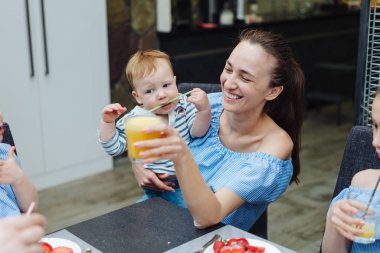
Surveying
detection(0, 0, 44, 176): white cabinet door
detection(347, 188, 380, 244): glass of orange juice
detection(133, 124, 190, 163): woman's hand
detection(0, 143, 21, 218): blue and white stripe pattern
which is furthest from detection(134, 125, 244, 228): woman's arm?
detection(0, 0, 44, 176): white cabinet door

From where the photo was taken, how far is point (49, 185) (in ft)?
12.7

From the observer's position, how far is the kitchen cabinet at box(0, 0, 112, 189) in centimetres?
346

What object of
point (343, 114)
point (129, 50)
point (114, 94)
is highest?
point (129, 50)

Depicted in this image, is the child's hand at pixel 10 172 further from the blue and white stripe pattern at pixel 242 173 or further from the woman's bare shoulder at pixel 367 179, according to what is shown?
Answer: the woman's bare shoulder at pixel 367 179

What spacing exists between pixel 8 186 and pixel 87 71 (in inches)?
88.3

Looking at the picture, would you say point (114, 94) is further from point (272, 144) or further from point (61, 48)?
point (272, 144)

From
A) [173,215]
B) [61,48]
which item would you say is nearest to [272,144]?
[173,215]

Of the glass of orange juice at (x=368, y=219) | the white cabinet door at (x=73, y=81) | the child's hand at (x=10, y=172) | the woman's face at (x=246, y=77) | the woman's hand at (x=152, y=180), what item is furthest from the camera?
→ the white cabinet door at (x=73, y=81)

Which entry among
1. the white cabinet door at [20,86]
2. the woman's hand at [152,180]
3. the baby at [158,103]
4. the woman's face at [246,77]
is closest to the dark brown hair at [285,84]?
the woman's face at [246,77]

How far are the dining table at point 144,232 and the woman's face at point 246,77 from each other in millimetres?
416

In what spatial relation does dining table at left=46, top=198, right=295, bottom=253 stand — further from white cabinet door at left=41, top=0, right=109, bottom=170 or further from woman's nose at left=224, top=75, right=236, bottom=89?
white cabinet door at left=41, top=0, right=109, bottom=170

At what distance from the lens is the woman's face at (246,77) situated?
70.0 inches

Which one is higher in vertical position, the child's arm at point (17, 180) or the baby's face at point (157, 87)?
the baby's face at point (157, 87)

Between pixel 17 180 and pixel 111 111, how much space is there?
0.38 metres
